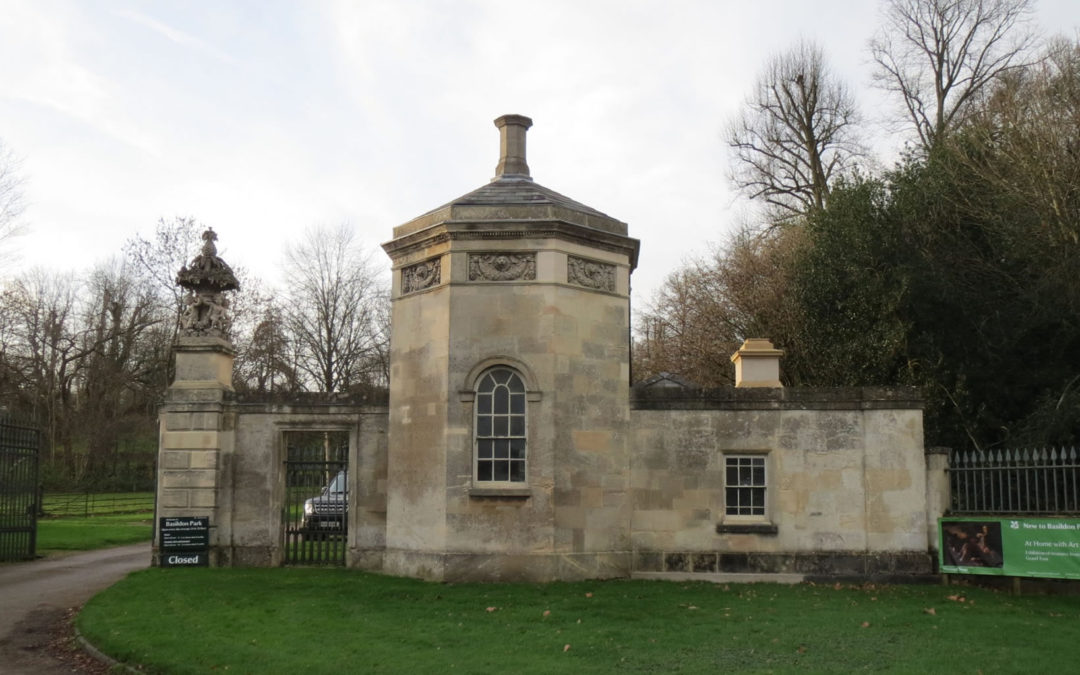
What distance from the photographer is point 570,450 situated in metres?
15.1

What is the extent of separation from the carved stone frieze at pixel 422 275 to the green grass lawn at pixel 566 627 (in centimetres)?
490

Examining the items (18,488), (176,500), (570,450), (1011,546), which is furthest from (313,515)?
(1011,546)

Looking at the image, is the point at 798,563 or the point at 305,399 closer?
the point at 798,563

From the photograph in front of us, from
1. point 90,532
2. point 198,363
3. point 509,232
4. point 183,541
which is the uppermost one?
point 509,232

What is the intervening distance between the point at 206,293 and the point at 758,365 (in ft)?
33.5

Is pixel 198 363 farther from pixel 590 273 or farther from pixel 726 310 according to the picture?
pixel 726 310

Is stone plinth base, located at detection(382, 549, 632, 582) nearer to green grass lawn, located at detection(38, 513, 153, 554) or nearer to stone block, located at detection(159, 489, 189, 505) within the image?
stone block, located at detection(159, 489, 189, 505)

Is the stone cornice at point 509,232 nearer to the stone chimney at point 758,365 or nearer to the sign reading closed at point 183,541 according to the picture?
the stone chimney at point 758,365

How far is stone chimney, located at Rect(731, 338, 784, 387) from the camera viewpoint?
1711 centimetres

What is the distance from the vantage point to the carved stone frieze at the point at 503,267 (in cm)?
1545

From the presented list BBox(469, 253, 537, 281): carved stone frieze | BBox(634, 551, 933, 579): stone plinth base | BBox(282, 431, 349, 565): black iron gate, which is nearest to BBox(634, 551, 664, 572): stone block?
BBox(634, 551, 933, 579): stone plinth base

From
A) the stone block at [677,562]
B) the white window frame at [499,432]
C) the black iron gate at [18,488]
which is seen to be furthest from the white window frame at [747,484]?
the black iron gate at [18,488]

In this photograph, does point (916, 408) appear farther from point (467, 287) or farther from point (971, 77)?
point (971, 77)

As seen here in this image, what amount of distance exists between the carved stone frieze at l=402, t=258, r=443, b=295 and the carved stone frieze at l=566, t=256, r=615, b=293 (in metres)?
2.18
